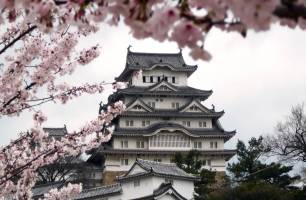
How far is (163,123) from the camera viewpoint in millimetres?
49938

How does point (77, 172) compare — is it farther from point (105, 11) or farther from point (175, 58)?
point (105, 11)

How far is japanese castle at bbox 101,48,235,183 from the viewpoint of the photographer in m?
49.0

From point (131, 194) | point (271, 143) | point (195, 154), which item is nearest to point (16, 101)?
point (131, 194)

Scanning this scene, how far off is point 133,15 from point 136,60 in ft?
177

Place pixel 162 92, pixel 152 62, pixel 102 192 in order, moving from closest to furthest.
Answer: pixel 102 192 < pixel 162 92 < pixel 152 62

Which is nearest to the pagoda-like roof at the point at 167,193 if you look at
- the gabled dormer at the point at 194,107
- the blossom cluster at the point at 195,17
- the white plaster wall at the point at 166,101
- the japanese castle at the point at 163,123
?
the japanese castle at the point at 163,123

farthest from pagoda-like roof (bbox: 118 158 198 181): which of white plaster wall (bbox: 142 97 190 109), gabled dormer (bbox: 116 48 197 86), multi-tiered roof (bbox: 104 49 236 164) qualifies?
gabled dormer (bbox: 116 48 197 86)

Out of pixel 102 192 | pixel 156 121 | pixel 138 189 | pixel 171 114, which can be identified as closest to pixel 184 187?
pixel 138 189

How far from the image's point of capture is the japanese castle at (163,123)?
49.0 meters

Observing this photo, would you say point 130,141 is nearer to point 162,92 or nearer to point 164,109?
point 164,109

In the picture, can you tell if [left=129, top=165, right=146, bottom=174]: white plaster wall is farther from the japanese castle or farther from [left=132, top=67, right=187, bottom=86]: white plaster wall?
[left=132, top=67, right=187, bottom=86]: white plaster wall

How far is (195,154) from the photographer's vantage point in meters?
43.2

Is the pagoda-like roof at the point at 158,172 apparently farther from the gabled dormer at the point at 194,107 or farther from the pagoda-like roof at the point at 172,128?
the gabled dormer at the point at 194,107

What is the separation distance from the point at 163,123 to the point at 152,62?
833 centimetres
